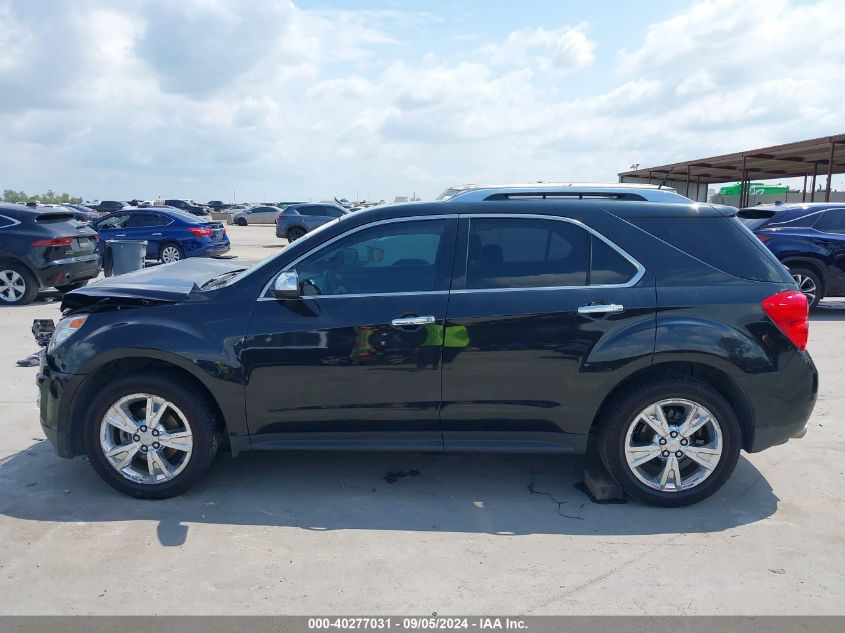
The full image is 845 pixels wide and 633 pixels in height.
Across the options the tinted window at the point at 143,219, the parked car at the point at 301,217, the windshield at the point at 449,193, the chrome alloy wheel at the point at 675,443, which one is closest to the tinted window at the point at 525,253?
the chrome alloy wheel at the point at 675,443

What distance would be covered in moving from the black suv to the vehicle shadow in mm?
204

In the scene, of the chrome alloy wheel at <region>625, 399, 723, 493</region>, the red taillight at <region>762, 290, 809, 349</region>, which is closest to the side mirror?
the chrome alloy wheel at <region>625, 399, 723, 493</region>

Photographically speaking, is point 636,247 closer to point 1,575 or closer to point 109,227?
point 1,575

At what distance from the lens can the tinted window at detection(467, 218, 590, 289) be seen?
4121mm

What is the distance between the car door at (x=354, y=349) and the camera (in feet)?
13.2

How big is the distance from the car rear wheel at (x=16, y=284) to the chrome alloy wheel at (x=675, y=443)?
35.1 ft

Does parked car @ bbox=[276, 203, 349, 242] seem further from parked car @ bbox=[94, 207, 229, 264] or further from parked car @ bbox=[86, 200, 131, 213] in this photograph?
parked car @ bbox=[86, 200, 131, 213]

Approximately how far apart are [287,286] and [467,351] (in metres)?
1.10

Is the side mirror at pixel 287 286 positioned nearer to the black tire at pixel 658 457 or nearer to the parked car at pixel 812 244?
A: the black tire at pixel 658 457

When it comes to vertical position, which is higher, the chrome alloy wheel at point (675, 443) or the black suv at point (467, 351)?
the black suv at point (467, 351)

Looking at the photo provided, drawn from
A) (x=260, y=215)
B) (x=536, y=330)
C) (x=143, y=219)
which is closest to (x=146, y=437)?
(x=536, y=330)

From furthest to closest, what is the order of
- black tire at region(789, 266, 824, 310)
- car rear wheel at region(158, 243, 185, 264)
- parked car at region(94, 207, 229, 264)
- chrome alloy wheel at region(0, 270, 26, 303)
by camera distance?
1. car rear wheel at region(158, 243, 185, 264)
2. parked car at region(94, 207, 229, 264)
3. chrome alloy wheel at region(0, 270, 26, 303)
4. black tire at region(789, 266, 824, 310)

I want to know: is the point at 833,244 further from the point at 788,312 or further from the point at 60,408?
the point at 60,408
